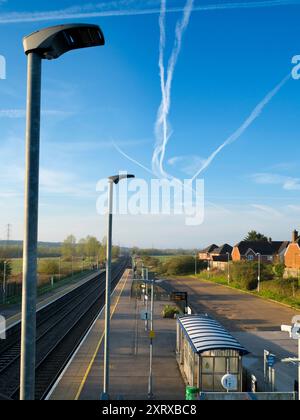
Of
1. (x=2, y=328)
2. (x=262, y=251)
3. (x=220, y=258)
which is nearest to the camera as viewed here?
(x=2, y=328)

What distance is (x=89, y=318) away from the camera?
28.8m

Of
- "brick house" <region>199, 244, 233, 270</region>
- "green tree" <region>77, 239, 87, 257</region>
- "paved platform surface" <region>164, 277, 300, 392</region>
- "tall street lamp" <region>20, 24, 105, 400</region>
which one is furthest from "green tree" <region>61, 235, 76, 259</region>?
"tall street lamp" <region>20, 24, 105, 400</region>

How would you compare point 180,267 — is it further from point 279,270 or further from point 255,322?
point 255,322

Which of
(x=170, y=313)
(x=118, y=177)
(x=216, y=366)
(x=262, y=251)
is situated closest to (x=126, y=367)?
Answer: (x=216, y=366)

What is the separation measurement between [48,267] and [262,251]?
139 feet

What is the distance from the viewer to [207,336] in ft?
46.2

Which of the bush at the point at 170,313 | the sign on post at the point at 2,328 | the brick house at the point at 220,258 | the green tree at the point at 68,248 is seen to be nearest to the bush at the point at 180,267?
the brick house at the point at 220,258

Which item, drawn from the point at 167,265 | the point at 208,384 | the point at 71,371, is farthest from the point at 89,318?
the point at 167,265

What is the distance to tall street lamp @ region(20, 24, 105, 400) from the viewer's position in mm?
3369

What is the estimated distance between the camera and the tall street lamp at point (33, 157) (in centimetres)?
337

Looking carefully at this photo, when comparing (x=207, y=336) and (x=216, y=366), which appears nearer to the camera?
(x=216, y=366)

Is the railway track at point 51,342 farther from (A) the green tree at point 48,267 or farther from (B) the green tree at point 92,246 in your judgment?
(B) the green tree at point 92,246

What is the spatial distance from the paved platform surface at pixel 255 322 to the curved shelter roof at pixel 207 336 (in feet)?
9.04

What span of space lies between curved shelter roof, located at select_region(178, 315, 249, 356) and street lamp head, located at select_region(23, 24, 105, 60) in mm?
11614
